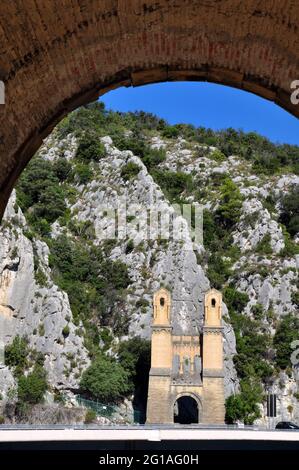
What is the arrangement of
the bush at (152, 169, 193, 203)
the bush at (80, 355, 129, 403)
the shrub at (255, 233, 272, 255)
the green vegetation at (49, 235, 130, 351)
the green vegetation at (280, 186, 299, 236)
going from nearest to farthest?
the bush at (80, 355, 129, 403) < the green vegetation at (49, 235, 130, 351) < the shrub at (255, 233, 272, 255) < the green vegetation at (280, 186, 299, 236) < the bush at (152, 169, 193, 203)

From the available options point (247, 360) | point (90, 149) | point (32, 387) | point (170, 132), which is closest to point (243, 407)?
point (247, 360)

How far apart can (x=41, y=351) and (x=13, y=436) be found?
19.2 metres

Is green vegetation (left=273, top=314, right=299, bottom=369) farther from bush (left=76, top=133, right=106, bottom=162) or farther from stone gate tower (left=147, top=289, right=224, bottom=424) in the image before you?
bush (left=76, top=133, right=106, bottom=162)

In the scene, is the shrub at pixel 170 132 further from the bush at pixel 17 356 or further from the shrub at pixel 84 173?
the bush at pixel 17 356

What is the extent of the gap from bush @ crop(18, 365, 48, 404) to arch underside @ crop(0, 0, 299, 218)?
109ft

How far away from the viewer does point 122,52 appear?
532cm

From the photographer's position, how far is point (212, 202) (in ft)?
201

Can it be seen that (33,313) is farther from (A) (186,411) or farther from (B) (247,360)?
(B) (247,360)

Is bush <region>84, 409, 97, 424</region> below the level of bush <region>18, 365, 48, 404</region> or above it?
below

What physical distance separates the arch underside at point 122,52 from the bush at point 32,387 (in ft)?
109

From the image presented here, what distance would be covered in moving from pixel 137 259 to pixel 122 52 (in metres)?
44.7

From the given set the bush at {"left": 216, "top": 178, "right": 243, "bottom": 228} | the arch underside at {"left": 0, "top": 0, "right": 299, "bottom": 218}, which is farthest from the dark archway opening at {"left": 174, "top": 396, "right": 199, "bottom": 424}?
the arch underside at {"left": 0, "top": 0, "right": 299, "bottom": 218}

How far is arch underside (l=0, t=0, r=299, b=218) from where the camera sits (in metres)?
5.00

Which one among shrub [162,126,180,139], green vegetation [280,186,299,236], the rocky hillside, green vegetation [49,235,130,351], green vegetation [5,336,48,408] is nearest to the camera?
green vegetation [5,336,48,408]
